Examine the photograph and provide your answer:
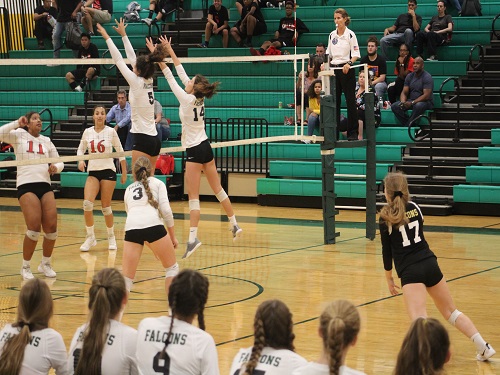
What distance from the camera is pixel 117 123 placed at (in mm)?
19859

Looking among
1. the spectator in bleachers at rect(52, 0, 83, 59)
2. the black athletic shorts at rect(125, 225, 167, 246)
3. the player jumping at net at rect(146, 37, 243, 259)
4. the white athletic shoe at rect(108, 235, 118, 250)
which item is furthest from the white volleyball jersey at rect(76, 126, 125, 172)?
the spectator in bleachers at rect(52, 0, 83, 59)

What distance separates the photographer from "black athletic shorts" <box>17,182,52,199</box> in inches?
450

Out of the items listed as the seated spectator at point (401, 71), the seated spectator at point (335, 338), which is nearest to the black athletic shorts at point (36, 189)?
the seated spectator at point (335, 338)

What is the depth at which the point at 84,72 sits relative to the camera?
24.0m

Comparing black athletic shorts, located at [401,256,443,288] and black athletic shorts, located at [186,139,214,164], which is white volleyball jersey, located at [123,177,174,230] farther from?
black athletic shorts, located at [186,139,214,164]

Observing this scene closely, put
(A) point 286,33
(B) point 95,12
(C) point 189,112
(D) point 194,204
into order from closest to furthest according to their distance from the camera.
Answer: (C) point 189,112, (D) point 194,204, (A) point 286,33, (B) point 95,12

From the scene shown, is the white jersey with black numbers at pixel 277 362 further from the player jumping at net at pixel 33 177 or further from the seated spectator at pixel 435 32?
the seated spectator at pixel 435 32

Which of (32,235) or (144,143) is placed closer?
(32,235)

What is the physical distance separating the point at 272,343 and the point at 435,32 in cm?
1712

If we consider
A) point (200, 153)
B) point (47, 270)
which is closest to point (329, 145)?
point (200, 153)

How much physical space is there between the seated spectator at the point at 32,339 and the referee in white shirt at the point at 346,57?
1022cm

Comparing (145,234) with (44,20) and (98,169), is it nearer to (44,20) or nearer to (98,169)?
(98,169)

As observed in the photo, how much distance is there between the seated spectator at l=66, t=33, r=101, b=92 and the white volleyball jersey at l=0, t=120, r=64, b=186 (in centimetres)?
1206

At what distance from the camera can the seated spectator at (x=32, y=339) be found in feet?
18.3
